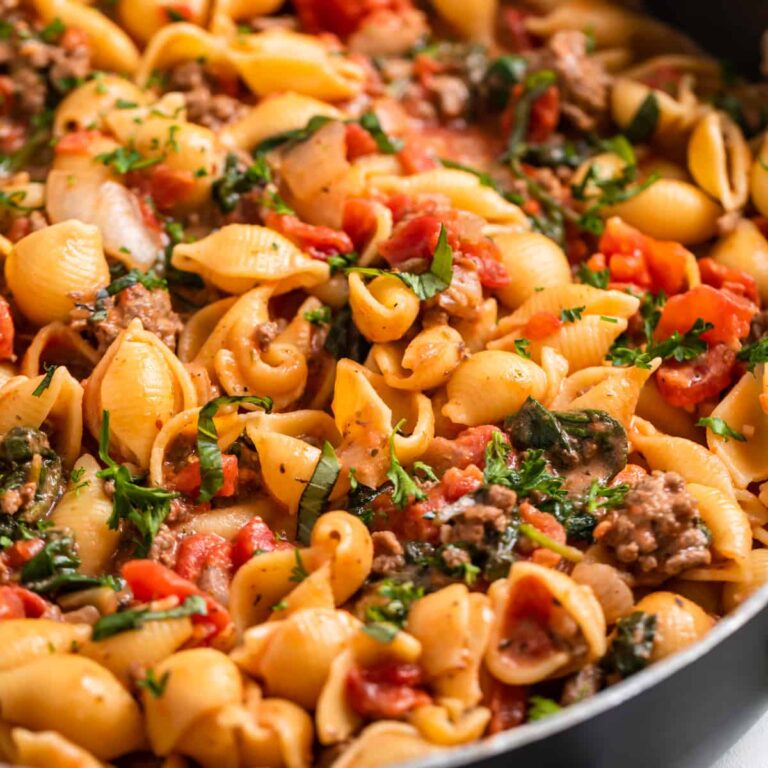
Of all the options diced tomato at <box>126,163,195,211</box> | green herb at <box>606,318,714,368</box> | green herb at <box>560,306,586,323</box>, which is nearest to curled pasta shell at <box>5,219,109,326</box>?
diced tomato at <box>126,163,195,211</box>

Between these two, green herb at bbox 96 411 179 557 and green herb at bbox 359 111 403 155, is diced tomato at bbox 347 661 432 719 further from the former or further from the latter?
green herb at bbox 359 111 403 155

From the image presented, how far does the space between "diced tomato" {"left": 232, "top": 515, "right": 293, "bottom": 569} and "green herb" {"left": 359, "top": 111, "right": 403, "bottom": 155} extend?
1.95m

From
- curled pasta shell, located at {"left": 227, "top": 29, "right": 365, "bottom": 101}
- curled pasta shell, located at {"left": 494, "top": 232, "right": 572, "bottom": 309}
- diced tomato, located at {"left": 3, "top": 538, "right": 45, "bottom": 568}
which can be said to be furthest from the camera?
curled pasta shell, located at {"left": 227, "top": 29, "right": 365, "bottom": 101}

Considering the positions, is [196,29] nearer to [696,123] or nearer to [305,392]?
[305,392]

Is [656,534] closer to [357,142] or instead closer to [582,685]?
[582,685]

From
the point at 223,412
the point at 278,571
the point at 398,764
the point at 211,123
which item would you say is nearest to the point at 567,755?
the point at 398,764

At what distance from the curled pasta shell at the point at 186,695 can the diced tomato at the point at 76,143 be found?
2353 mm

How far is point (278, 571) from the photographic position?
3.64 meters

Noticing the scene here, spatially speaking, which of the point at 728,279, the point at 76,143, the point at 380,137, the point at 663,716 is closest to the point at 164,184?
the point at 76,143

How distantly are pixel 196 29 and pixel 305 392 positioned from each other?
198cm

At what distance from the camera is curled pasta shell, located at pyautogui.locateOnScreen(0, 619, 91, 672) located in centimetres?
334

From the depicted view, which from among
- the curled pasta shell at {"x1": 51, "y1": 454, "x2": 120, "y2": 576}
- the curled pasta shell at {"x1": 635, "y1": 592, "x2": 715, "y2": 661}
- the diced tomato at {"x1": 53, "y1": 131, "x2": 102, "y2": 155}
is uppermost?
the diced tomato at {"x1": 53, "y1": 131, "x2": 102, "y2": 155}

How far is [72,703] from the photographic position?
10.5 feet

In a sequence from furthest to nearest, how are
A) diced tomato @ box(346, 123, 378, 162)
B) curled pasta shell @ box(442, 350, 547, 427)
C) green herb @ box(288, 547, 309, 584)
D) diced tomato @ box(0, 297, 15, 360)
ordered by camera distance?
diced tomato @ box(346, 123, 378, 162) → diced tomato @ box(0, 297, 15, 360) → curled pasta shell @ box(442, 350, 547, 427) → green herb @ box(288, 547, 309, 584)
